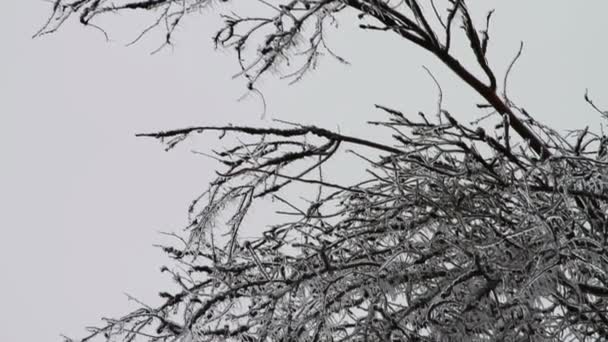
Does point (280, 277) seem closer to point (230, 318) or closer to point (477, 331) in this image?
point (230, 318)

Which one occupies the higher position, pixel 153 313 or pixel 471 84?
pixel 471 84

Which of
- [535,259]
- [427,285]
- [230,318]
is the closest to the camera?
[535,259]

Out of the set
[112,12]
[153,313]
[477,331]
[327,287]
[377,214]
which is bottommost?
[477,331]

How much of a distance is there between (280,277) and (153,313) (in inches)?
22.7

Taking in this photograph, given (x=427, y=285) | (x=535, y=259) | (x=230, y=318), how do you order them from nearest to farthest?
(x=535, y=259), (x=427, y=285), (x=230, y=318)

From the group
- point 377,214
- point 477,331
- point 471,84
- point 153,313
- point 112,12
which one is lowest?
point 477,331

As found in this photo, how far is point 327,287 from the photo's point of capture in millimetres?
3529

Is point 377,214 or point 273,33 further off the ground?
point 273,33

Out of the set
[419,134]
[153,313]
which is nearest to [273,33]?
[419,134]

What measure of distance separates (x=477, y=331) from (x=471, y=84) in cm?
116

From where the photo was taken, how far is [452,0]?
3781mm

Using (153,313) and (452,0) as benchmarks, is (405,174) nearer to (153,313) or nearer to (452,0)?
(452,0)

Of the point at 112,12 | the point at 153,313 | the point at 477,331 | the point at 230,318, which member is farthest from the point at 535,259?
the point at 112,12

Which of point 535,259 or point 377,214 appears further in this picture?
point 377,214
